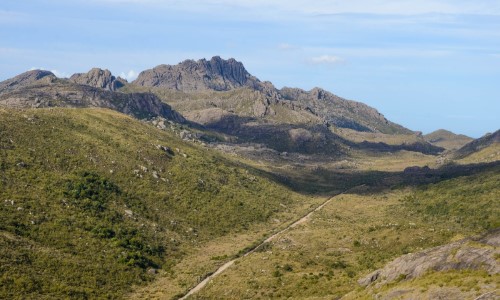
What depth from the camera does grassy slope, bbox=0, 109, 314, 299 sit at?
80.2m

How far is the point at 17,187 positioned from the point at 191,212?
145ft

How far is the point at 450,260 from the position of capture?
2076 inches

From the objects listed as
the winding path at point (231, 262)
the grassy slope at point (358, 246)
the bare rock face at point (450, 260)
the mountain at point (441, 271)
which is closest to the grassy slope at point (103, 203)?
the winding path at point (231, 262)

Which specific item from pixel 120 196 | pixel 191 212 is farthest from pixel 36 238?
pixel 191 212

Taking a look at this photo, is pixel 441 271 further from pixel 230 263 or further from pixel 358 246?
pixel 230 263

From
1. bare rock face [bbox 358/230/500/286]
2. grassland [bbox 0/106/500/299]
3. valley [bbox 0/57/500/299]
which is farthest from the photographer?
grassland [bbox 0/106/500/299]

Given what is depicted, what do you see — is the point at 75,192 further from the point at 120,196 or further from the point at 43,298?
the point at 43,298

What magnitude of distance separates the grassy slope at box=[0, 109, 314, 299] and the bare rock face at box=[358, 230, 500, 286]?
1811 inches

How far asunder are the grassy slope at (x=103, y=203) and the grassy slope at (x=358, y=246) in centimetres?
1648

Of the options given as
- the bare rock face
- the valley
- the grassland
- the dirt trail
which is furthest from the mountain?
the dirt trail

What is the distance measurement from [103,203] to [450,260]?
80.5m

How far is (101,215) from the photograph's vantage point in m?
105

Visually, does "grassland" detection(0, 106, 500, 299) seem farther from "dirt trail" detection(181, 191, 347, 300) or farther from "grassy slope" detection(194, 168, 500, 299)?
"dirt trail" detection(181, 191, 347, 300)

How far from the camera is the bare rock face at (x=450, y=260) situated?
49.6m
